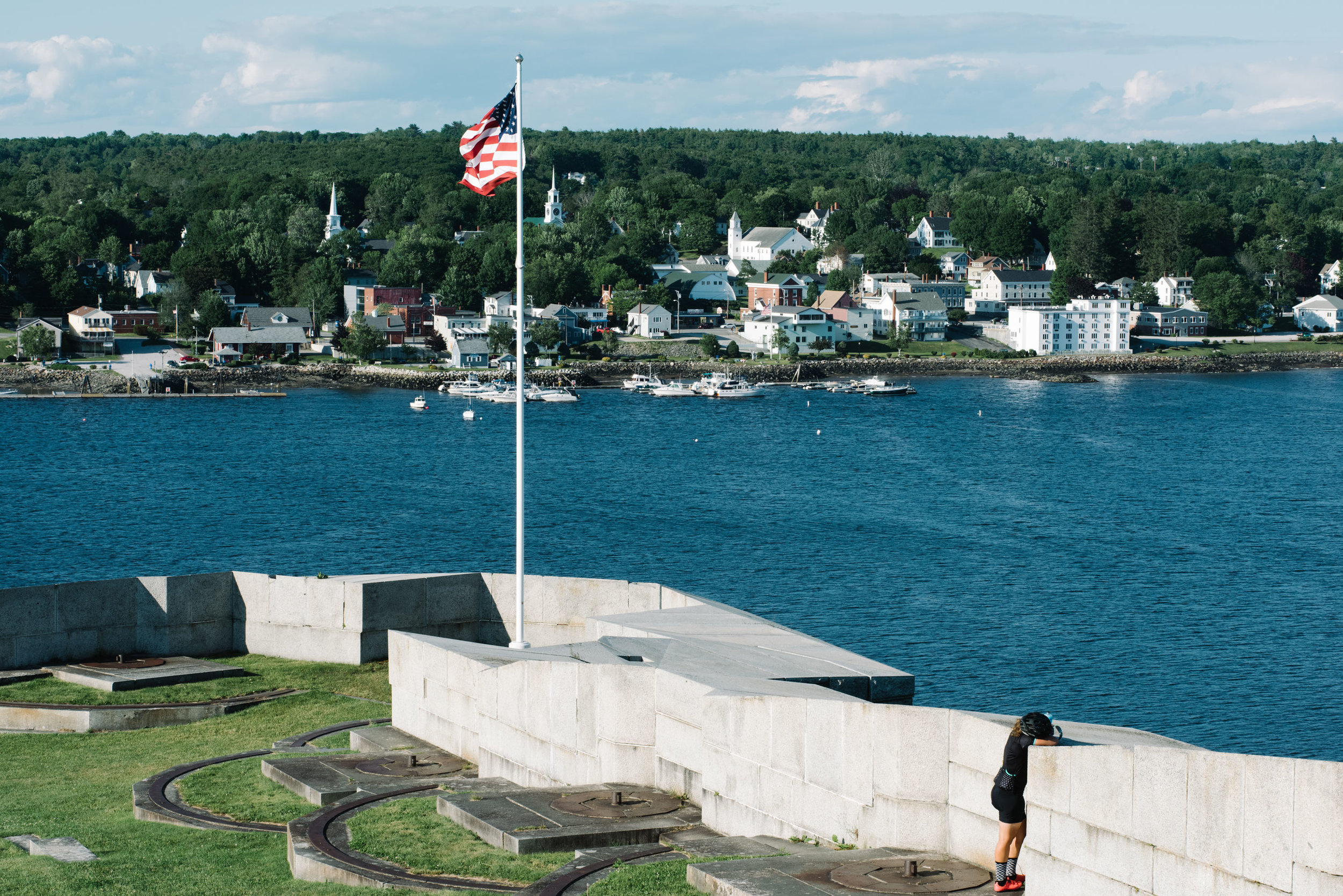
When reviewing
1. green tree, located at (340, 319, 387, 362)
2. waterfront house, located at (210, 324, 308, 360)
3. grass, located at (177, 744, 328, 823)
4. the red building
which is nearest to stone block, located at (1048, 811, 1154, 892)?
grass, located at (177, 744, 328, 823)

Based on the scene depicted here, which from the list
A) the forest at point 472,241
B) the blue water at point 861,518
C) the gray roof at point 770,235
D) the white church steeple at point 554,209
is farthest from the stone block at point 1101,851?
the white church steeple at point 554,209

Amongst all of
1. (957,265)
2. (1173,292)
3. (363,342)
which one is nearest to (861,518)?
(363,342)

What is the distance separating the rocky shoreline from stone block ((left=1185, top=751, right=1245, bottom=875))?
111 metres

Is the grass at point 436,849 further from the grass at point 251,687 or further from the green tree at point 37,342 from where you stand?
the green tree at point 37,342

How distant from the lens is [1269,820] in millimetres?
8828

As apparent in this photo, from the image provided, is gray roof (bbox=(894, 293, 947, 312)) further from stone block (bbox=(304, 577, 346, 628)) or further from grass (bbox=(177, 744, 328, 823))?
grass (bbox=(177, 744, 328, 823))

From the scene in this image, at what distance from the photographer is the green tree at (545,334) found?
128 meters

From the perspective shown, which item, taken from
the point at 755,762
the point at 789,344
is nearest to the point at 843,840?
the point at 755,762

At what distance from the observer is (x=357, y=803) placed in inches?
541

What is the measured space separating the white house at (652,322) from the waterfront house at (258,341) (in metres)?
30.0

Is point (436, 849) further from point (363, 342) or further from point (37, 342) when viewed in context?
point (37, 342)

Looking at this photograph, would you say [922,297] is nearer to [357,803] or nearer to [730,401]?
[730,401]

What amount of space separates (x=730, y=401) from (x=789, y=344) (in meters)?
22.1

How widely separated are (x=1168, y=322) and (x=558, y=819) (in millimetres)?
152900
